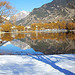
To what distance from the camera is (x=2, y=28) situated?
34344 mm

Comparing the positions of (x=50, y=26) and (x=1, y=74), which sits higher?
(x=50, y=26)

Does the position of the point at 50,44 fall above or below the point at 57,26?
below

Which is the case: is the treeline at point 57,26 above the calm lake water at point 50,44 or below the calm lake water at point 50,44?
above

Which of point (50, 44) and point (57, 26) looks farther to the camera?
point (57, 26)

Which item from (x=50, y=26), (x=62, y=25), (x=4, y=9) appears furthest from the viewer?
(x=50, y=26)

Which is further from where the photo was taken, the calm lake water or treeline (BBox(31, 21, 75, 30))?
treeline (BBox(31, 21, 75, 30))

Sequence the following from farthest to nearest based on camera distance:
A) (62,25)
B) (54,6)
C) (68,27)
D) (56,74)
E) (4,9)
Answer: (54,6) < (62,25) < (68,27) < (4,9) < (56,74)

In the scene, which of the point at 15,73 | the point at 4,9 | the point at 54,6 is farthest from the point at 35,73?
the point at 54,6

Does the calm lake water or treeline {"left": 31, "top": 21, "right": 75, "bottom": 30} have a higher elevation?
treeline {"left": 31, "top": 21, "right": 75, "bottom": 30}

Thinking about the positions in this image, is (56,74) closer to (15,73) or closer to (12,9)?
(15,73)

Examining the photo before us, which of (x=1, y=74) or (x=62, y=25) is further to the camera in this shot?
(x=62, y=25)

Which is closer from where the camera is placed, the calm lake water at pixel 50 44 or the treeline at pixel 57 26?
the calm lake water at pixel 50 44

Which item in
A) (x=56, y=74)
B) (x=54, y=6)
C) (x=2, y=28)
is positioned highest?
(x=54, y=6)

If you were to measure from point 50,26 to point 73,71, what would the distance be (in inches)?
2081
